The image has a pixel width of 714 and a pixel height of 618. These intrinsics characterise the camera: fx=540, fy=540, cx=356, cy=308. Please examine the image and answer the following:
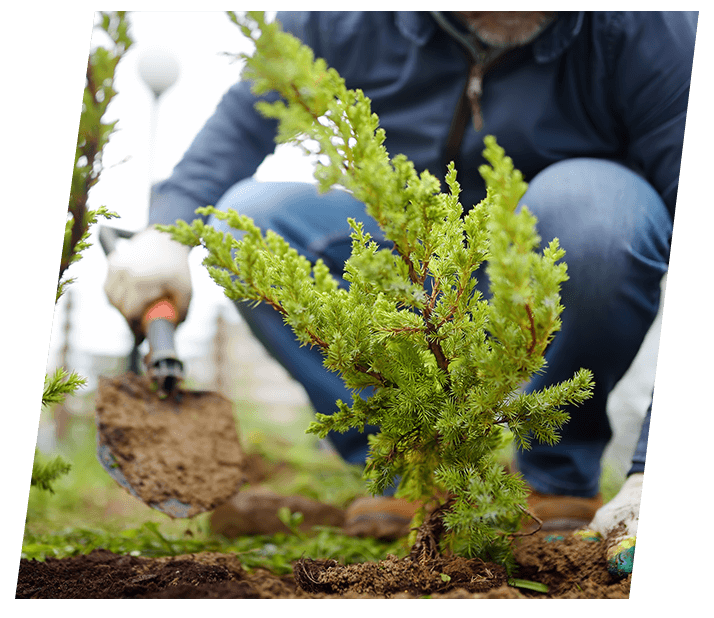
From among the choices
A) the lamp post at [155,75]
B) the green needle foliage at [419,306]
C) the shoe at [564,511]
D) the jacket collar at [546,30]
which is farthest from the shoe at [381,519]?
the jacket collar at [546,30]

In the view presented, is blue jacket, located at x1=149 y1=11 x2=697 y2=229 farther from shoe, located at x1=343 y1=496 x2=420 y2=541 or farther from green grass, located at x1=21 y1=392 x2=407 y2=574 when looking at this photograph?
shoe, located at x1=343 y1=496 x2=420 y2=541

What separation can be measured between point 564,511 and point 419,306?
2.99 ft

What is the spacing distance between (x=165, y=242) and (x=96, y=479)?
5.20 ft

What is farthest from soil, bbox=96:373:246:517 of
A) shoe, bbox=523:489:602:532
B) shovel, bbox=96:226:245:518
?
shoe, bbox=523:489:602:532

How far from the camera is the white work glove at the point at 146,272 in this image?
4.25 ft

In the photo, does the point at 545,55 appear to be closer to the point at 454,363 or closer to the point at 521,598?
the point at 454,363

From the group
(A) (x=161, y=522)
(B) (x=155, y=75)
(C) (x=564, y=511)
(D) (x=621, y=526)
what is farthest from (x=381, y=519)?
(B) (x=155, y=75)

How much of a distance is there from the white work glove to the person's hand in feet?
3.55

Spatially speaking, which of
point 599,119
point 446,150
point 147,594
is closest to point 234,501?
point 147,594

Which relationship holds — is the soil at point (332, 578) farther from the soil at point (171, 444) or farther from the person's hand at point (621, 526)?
the soil at point (171, 444)

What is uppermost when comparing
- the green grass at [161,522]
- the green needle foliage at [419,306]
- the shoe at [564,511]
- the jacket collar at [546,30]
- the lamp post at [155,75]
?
the jacket collar at [546,30]

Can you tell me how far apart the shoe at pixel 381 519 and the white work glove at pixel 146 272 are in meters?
0.91

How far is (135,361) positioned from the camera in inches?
62.4

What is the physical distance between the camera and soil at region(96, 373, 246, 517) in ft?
4.26
